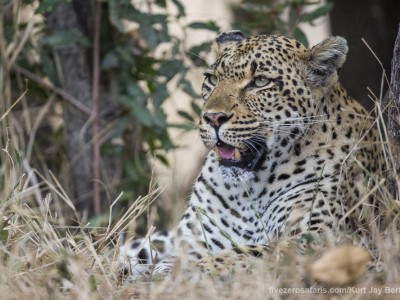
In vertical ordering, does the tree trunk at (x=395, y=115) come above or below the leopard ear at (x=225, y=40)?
below

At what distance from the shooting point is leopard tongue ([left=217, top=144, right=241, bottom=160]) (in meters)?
6.46

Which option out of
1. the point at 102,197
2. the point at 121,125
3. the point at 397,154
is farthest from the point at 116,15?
the point at 397,154

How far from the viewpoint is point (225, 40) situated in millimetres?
7258

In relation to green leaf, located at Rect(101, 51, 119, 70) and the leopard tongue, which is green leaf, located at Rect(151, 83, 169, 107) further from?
the leopard tongue

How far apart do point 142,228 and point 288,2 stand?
2.71 metres

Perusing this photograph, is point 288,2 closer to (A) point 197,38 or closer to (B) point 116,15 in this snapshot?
(B) point 116,15

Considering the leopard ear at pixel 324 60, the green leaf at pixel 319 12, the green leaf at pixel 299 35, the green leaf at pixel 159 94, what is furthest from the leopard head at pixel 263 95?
the green leaf at pixel 159 94

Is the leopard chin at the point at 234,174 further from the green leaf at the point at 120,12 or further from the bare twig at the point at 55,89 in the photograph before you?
the bare twig at the point at 55,89

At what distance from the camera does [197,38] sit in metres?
15.1

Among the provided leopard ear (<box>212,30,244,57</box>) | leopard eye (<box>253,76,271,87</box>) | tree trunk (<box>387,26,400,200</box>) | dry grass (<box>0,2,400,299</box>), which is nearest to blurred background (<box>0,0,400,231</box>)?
leopard ear (<box>212,30,244,57</box>)

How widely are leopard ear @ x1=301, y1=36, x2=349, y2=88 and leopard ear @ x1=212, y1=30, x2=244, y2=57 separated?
72 centimetres

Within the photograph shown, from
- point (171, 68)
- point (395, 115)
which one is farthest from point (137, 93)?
point (395, 115)

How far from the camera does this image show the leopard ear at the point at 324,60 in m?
6.62

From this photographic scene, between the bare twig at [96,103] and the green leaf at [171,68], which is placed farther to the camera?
the bare twig at [96,103]
